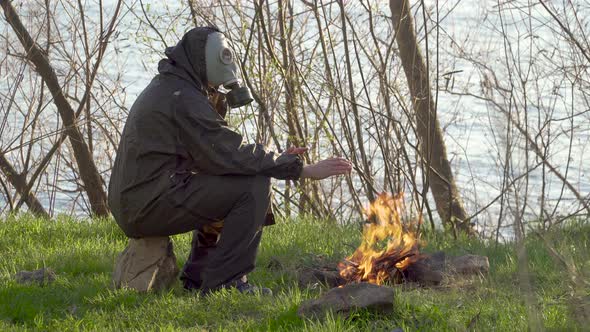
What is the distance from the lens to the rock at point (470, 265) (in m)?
5.66

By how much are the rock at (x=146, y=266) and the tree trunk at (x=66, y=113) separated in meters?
3.78

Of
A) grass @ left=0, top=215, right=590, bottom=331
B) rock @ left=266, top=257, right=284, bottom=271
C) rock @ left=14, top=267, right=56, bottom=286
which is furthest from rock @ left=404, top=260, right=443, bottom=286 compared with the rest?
rock @ left=14, top=267, right=56, bottom=286

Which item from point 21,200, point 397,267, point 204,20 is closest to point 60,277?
point 397,267

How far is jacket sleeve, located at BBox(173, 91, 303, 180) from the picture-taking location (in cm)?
518

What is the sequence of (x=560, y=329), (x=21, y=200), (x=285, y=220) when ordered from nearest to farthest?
(x=560, y=329)
(x=285, y=220)
(x=21, y=200)

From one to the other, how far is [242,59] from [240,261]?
11.9 ft

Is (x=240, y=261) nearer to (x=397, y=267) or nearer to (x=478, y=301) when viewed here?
(x=397, y=267)

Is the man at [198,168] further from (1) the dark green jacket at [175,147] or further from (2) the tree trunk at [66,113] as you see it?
(2) the tree trunk at [66,113]

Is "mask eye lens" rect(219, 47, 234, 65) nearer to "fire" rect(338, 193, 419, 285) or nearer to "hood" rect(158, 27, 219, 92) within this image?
"hood" rect(158, 27, 219, 92)

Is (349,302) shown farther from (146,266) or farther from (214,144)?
(146,266)

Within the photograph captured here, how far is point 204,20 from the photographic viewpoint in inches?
346

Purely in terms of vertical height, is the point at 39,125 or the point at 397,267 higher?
the point at 39,125

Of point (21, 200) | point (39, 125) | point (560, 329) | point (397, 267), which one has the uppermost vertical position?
point (39, 125)

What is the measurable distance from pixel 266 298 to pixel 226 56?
145 cm
